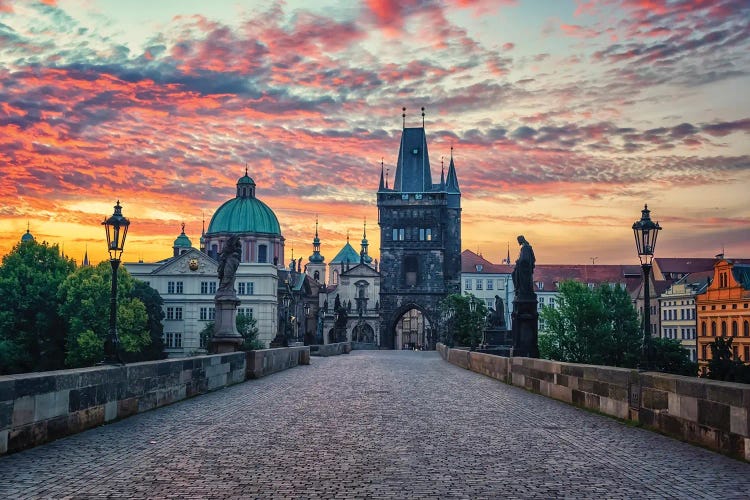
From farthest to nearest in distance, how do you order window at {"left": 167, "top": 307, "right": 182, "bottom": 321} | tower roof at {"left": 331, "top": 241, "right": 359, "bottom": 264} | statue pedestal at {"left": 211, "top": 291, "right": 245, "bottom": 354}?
1. tower roof at {"left": 331, "top": 241, "right": 359, "bottom": 264}
2. window at {"left": 167, "top": 307, "right": 182, "bottom": 321}
3. statue pedestal at {"left": 211, "top": 291, "right": 245, "bottom": 354}

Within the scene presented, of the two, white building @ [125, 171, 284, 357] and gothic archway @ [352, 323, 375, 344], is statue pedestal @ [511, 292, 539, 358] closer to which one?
white building @ [125, 171, 284, 357]

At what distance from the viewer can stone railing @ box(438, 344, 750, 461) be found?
415 inches

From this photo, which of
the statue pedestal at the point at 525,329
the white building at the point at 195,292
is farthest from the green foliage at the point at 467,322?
the white building at the point at 195,292

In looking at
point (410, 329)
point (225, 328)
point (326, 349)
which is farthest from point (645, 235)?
point (410, 329)

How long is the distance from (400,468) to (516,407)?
7.83 metres

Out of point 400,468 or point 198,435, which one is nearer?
point 400,468

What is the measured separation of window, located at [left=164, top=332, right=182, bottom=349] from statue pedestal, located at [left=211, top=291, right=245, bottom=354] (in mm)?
86460

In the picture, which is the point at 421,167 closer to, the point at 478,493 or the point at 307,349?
the point at 307,349

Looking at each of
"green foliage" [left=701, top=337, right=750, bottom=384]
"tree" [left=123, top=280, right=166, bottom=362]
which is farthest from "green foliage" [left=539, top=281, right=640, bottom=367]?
"tree" [left=123, top=280, right=166, bottom=362]

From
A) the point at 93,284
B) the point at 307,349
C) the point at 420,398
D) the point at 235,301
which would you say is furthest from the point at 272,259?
the point at 420,398

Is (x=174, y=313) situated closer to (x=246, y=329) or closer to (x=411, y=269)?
(x=246, y=329)

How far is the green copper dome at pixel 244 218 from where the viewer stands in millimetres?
127812

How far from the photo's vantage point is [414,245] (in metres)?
111

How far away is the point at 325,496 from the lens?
27.5ft
